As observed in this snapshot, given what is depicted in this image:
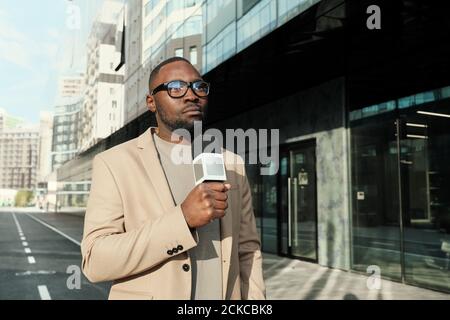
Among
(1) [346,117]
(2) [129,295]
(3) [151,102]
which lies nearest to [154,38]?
(1) [346,117]

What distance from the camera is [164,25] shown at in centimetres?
1446

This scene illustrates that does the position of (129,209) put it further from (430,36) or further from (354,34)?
(430,36)

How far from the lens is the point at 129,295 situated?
5.15ft

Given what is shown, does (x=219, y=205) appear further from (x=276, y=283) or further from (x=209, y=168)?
(x=276, y=283)

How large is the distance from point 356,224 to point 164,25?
9248mm

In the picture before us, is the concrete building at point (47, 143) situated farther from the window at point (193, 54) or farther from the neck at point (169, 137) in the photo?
the neck at point (169, 137)

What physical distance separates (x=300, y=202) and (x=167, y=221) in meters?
10.3

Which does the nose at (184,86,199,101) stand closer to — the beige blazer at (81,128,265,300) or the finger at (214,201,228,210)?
the beige blazer at (81,128,265,300)

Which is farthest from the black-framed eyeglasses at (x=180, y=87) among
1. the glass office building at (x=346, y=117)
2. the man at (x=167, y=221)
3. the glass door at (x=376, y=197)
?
the glass door at (x=376, y=197)

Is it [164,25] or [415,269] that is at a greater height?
[164,25]

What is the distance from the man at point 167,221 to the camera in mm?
1445

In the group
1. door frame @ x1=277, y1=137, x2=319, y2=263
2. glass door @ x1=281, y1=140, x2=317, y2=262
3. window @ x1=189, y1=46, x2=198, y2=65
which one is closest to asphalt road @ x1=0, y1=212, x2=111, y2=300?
glass door @ x1=281, y1=140, x2=317, y2=262

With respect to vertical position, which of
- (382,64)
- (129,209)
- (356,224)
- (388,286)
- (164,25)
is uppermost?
(164,25)
